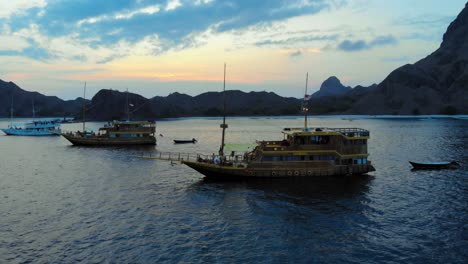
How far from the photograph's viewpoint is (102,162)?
72.2 metres

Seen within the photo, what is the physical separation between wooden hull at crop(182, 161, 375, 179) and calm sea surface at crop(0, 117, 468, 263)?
4.78 feet

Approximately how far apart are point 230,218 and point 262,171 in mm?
15696

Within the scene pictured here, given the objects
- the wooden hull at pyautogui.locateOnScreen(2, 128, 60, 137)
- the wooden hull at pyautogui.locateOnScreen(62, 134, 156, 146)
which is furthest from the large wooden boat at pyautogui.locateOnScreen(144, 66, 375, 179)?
the wooden hull at pyautogui.locateOnScreen(2, 128, 60, 137)

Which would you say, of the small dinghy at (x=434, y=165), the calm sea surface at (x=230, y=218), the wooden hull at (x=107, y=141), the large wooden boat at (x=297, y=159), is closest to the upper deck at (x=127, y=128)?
the wooden hull at (x=107, y=141)

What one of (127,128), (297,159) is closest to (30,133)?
(127,128)

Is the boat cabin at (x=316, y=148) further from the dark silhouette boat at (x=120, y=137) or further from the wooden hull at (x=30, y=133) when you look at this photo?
the wooden hull at (x=30, y=133)

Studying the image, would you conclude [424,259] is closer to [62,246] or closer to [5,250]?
[62,246]

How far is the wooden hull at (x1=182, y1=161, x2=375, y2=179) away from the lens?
50000mm

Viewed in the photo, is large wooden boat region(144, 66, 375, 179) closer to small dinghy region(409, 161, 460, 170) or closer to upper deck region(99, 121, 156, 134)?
small dinghy region(409, 161, 460, 170)

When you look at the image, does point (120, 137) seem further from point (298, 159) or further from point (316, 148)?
point (316, 148)

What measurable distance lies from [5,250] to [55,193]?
18581mm

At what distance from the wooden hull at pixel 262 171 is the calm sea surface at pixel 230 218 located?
4.78 ft

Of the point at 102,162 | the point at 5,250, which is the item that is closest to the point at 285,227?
the point at 5,250

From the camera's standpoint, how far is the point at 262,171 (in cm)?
5038
